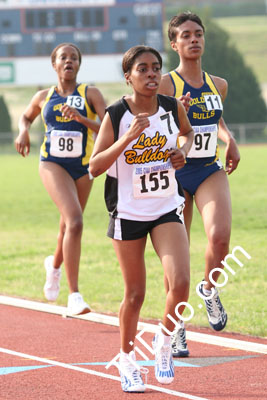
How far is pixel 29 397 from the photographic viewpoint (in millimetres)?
5227

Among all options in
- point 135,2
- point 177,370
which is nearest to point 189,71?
point 177,370

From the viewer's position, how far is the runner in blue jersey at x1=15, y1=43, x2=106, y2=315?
7.77 m

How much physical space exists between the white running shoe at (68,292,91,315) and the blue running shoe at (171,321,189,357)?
4.10ft

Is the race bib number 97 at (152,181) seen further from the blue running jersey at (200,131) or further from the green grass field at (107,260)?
the green grass field at (107,260)

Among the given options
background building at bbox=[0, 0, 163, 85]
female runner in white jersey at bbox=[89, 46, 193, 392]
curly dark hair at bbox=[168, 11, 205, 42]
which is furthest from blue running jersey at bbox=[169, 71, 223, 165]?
background building at bbox=[0, 0, 163, 85]

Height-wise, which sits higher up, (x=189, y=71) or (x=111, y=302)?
(x=189, y=71)

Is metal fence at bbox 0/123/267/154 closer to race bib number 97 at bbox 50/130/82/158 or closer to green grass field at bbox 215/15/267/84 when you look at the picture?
race bib number 97 at bbox 50/130/82/158

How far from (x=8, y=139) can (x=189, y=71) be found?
46791 mm

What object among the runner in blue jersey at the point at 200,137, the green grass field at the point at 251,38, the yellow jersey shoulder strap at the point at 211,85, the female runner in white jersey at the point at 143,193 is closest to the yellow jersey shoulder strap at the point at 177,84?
the runner in blue jersey at the point at 200,137

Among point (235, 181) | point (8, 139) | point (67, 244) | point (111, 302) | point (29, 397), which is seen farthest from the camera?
point (8, 139)

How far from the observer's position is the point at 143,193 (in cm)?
525

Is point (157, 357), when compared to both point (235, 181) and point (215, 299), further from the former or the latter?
point (235, 181)

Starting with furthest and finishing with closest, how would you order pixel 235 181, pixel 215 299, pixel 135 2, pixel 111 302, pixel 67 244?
pixel 135 2, pixel 235 181, pixel 111 302, pixel 67 244, pixel 215 299

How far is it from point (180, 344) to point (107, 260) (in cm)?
552
